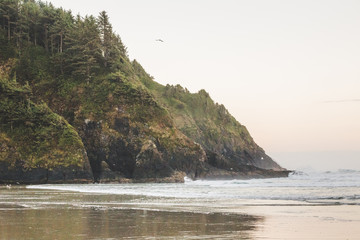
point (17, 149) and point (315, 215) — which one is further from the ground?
point (17, 149)

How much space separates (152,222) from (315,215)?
252 inches

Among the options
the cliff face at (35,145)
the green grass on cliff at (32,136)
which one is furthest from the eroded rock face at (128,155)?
the green grass on cliff at (32,136)

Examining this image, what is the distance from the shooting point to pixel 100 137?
69.8m

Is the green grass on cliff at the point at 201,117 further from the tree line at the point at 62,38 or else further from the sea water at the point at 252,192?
the sea water at the point at 252,192

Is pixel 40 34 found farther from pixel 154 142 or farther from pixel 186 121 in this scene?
pixel 186 121

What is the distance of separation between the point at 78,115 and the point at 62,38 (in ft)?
88.1

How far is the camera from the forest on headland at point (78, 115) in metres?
61.6

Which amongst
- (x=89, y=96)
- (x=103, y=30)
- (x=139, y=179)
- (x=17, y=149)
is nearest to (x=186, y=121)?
(x=103, y=30)

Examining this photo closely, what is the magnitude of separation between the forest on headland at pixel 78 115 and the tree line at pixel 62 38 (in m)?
0.21

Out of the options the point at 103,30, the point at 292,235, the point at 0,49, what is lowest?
the point at 292,235

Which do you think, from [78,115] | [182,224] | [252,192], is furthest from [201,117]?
[182,224]

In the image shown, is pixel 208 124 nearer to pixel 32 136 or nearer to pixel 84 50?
pixel 84 50

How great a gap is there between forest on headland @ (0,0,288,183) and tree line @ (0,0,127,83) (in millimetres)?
209

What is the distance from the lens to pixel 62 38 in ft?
304
